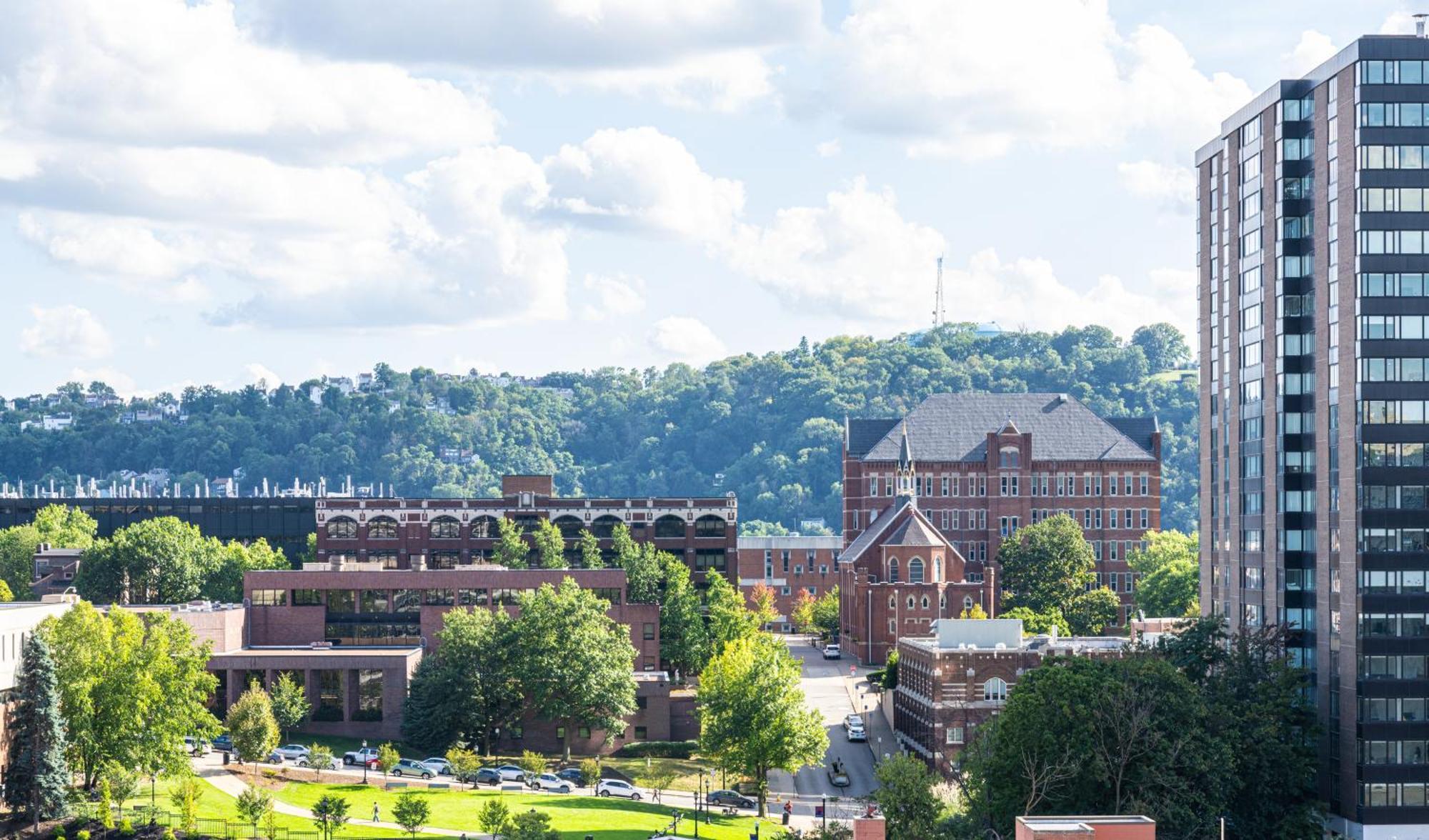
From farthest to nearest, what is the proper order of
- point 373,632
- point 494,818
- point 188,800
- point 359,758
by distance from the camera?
point 373,632 < point 359,758 < point 494,818 < point 188,800

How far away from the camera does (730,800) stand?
422 feet

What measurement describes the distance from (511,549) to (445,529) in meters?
15.6

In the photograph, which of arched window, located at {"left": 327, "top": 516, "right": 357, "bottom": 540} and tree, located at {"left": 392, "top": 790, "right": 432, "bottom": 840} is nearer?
tree, located at {"left": 392, "top": 790, "right": 432, "bottom": 840}

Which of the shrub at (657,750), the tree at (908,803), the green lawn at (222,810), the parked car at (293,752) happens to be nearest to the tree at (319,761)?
the parked car at (293,752)

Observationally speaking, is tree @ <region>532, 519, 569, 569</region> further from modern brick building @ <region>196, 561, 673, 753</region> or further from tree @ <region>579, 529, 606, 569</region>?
modern brick building @ <region>196, 561, 673, 753</region>

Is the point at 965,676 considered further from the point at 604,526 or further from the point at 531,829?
the point at 604,526

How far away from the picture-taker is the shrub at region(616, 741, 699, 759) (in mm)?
145625

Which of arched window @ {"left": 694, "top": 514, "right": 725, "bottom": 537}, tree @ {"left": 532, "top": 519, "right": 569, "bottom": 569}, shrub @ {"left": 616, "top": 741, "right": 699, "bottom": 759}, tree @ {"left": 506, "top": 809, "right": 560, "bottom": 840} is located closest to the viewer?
tree @ {"left": 506, "top": 809, "right": 560, "bottom": 840}

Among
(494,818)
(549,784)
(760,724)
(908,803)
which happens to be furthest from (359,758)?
(908,803)

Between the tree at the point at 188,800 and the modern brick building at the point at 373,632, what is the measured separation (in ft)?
98.7

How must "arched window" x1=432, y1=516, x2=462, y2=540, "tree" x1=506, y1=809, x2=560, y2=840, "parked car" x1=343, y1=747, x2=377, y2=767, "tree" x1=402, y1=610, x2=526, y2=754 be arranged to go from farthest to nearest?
"arched window" x1=432, y1=516, x2=462, y2=540 < "tree" x1=402, y1=610, x2=526, y2=754 < "parked car" x1=343, y1=747, x2=377, y2=767 < "tree" x1=506, y1=809, x2=560, y2=840

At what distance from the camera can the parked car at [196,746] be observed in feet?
Result: 413

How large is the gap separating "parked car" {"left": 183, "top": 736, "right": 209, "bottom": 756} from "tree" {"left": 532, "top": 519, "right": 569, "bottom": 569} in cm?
5072

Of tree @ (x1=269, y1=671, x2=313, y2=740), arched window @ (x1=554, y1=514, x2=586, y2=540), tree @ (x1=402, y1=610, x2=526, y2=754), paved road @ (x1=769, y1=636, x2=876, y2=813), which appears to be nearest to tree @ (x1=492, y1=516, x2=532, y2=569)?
arched window @ (x1=554, y1=514, x2=586, y2=540)
